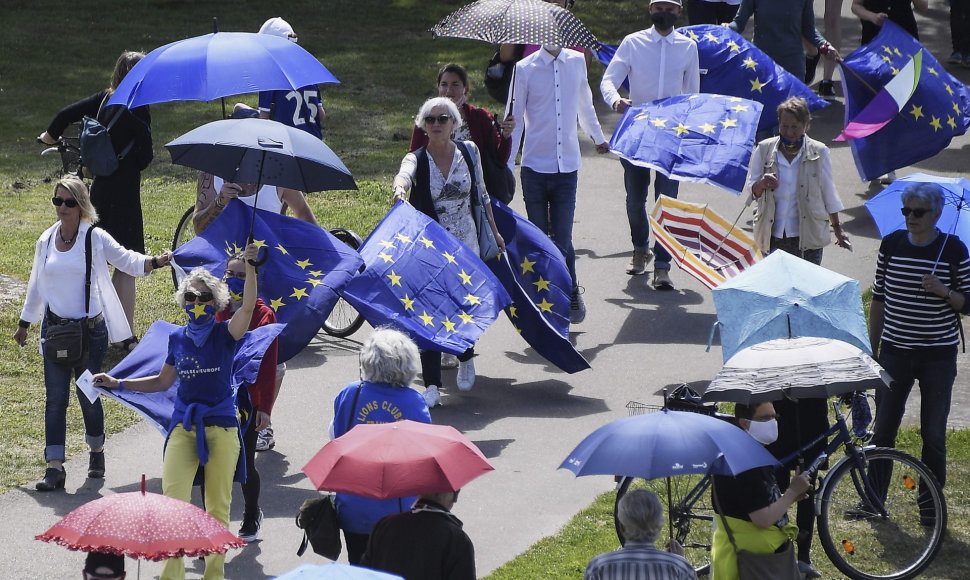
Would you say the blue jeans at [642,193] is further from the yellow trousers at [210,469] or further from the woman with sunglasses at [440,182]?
the yellow trousers at [210,469]

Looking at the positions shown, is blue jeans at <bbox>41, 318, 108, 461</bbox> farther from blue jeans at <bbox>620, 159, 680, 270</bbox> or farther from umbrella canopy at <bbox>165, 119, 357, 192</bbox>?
blue jeans at <bbox>620, 159, 680, 270</bbox>

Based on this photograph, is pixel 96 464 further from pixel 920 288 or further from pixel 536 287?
pixel 920 288

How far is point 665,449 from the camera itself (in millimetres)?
5297

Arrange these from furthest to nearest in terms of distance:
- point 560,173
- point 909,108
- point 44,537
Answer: point 909,108
point 560,173
point 44,537

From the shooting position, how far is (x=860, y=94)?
12188 mm

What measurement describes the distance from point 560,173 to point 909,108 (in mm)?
3376

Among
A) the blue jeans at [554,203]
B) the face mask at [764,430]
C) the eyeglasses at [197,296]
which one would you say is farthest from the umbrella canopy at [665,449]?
the blue jeans at [554,203]

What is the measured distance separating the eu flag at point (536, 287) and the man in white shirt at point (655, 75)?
6.21 ft

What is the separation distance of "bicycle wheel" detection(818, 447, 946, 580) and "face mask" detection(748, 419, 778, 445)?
0.69m

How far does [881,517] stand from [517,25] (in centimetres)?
474

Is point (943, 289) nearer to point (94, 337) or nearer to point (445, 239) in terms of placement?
point (445, 239)

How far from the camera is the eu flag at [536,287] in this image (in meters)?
9.84

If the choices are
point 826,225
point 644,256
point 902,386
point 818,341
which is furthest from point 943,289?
point 644,256

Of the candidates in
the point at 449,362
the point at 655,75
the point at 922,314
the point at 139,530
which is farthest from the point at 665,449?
the point at 655,75
